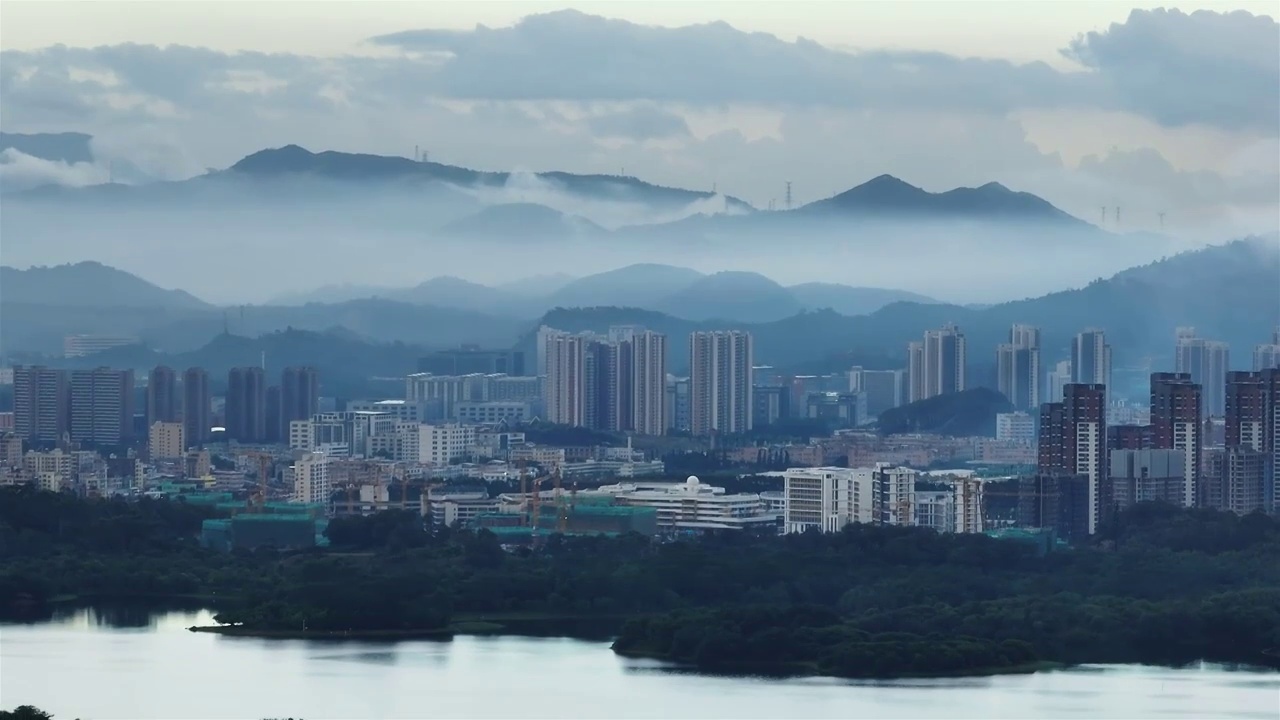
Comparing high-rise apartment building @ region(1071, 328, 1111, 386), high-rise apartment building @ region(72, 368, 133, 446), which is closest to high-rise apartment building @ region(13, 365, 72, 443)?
high-rise apartment building @ region(72, 368, 133, 446)

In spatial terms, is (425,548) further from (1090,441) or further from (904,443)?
(904,443)

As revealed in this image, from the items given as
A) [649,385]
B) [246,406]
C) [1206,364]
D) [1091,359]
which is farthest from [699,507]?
[1091,359]

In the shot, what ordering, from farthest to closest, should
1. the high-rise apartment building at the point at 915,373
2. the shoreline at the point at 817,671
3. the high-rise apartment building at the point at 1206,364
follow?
the high-rise apartment building at the point at 915,373 < the high-rise apartment building at the point at 1206,364 < the shoreline at the point at 817,671

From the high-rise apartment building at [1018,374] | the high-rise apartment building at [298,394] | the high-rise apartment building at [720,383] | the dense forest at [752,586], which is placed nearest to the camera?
the dense forest at [752,586]

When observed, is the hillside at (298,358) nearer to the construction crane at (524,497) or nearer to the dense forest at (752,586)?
the construction crane at (524,497)

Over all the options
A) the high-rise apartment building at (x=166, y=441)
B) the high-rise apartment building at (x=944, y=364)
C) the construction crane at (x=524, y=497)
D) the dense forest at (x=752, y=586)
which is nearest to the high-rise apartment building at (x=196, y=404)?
the high-rise apartment building at (x=166, y=441)

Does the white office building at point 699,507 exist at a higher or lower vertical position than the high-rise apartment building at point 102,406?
lower

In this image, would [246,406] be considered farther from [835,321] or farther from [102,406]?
[835,321]
